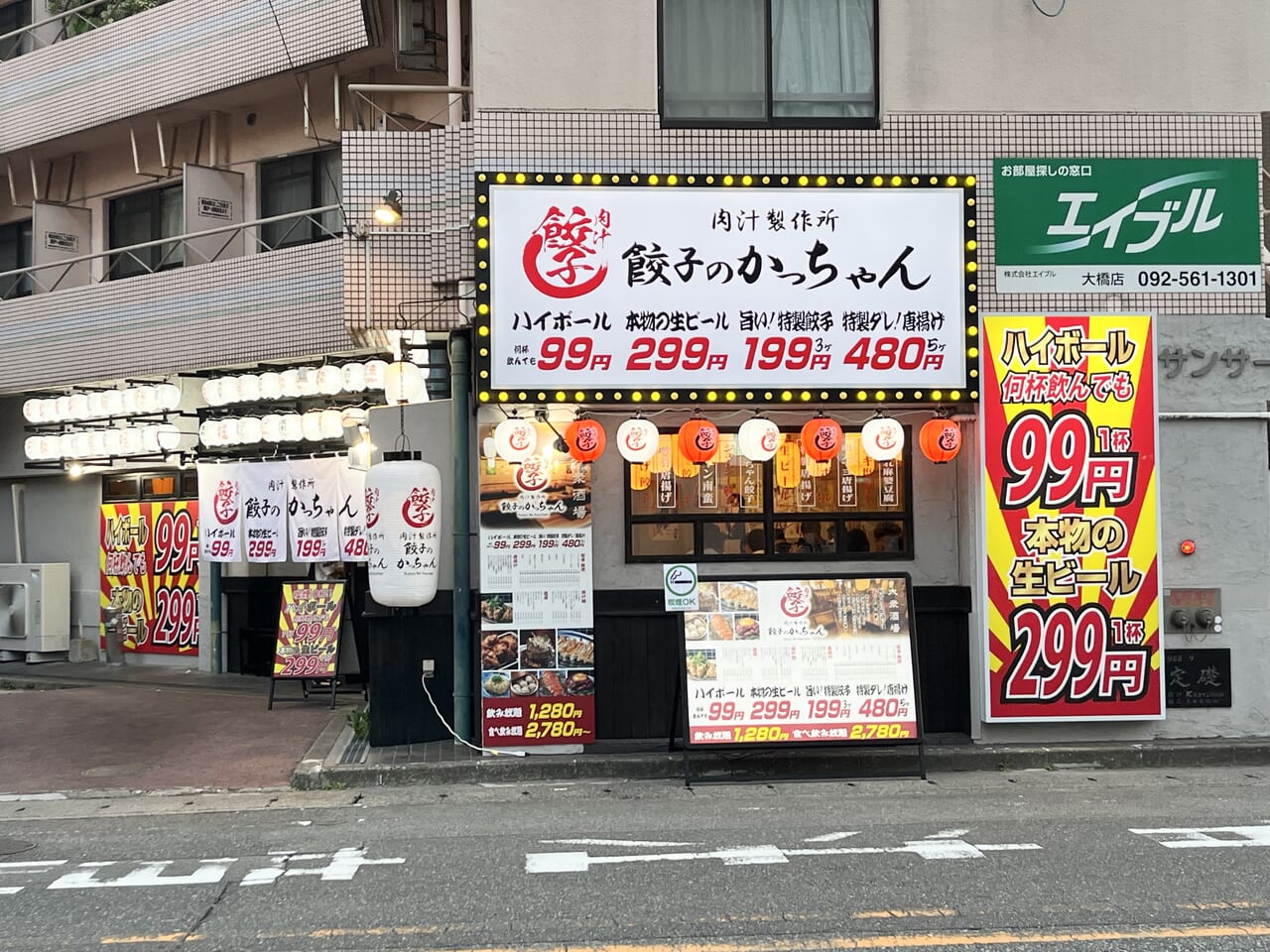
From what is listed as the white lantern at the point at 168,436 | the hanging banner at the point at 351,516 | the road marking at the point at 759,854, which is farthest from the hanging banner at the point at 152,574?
the road marking at the point at 759,854

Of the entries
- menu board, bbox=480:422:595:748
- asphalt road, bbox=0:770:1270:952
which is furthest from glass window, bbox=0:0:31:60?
asphalt road, bbox=0:770:1270:952

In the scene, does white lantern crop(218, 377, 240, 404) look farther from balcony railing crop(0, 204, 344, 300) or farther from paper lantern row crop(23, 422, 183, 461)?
balcony railing crop(0, 204, 344, 300)

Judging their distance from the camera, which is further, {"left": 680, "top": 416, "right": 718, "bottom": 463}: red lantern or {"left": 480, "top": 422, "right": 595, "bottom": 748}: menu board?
{"left": 480, "top": 422, "right": 595, "bottom": 748}: menu board

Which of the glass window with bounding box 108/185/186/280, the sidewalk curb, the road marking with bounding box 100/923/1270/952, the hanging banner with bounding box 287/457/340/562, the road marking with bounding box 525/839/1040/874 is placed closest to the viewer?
the road marking with bounding box 100/923/1270/952

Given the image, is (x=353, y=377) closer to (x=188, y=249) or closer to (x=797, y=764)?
(x=188, y=249)

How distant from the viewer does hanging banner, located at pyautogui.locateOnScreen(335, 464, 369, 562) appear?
44.8ft

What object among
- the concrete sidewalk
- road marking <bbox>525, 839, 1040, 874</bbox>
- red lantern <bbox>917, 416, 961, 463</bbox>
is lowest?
the concrete sidewalk

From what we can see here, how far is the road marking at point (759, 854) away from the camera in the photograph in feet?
22.8

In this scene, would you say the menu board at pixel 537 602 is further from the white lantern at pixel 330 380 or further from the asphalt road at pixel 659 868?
the white lantern at pixel 330 380

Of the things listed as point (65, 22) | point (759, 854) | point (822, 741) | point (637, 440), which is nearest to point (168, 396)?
point (65, 22)

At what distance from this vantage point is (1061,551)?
10.3m

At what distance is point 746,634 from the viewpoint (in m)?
9.65

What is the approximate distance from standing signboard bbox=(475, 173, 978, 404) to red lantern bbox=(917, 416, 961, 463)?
1.03 ft

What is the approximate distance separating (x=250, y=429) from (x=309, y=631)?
284 centimetres
